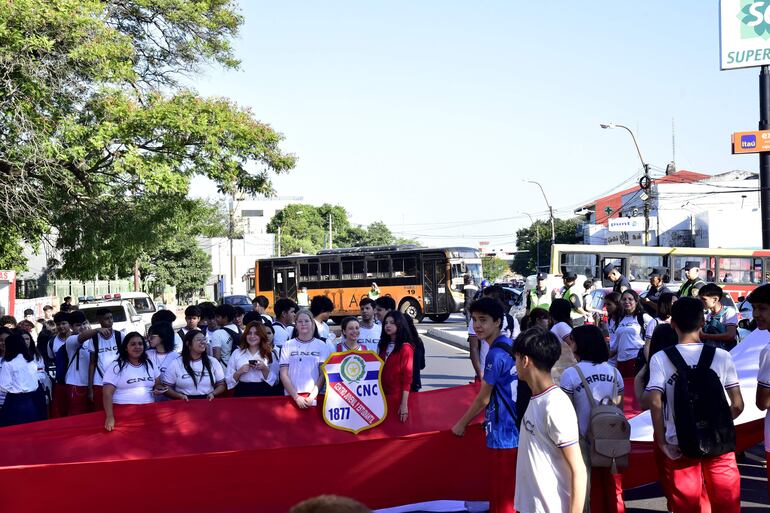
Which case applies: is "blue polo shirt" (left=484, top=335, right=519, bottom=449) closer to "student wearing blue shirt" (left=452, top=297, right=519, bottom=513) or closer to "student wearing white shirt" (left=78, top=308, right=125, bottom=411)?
"student wearing blue shirt" (left=452, top=297, right=519, bottom=513)

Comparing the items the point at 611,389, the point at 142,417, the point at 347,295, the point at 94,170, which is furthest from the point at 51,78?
the point at 347,295

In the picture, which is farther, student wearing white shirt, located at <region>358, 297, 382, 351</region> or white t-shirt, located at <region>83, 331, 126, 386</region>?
student wearing white shirt, located at <region>358, 297, 382, 351</region>

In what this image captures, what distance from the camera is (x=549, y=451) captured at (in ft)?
14.9

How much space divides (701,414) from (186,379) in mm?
4750

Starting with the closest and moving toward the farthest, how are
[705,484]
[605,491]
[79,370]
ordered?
1. [705,484]
2. [605,491]
3. [79,370]

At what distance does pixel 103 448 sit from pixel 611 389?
3.82 m

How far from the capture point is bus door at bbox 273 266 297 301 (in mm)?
42875

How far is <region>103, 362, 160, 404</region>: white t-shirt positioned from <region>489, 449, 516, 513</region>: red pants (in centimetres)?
354

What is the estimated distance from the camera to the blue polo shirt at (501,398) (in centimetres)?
578

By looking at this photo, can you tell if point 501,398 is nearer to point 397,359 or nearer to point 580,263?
point 397,359

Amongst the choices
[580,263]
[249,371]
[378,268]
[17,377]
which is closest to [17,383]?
[17,377]

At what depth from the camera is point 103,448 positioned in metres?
7.27

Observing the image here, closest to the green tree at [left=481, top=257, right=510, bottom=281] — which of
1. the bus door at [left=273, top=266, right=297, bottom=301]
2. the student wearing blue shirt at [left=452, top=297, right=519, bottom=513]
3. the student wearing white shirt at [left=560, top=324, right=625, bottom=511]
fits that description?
the bus door at [left=273, top=266, right=297, bottom=301]

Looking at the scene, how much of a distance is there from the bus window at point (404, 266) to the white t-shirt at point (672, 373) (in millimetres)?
35475
